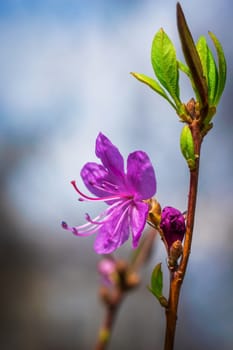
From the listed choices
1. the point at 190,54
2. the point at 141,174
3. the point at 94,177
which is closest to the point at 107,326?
the point at 94,177

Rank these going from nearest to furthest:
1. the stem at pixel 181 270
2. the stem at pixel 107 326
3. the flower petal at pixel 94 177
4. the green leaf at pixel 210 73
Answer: the stem at pixel 181 270
the green leaf at pixel 210 73
the flower petal at pixel 94 177
the stem at pixel 107 326

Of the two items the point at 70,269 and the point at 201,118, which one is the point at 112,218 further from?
the point at 70,269

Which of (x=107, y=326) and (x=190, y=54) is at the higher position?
(x=190, y=54)

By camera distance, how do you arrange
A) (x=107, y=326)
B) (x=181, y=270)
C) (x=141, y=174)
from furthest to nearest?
1. (x=107, y=326)
2. (x=141, y=174)
3. (x=181, y=270)

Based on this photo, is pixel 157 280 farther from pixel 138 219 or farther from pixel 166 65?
pixel 166 65

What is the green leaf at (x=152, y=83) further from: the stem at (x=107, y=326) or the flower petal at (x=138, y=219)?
the stem at (x=107, y=326)

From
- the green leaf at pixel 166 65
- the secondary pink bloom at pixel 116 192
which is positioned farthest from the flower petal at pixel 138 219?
the green leaf at pixel 166 65

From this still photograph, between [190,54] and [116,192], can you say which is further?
[116,192]
